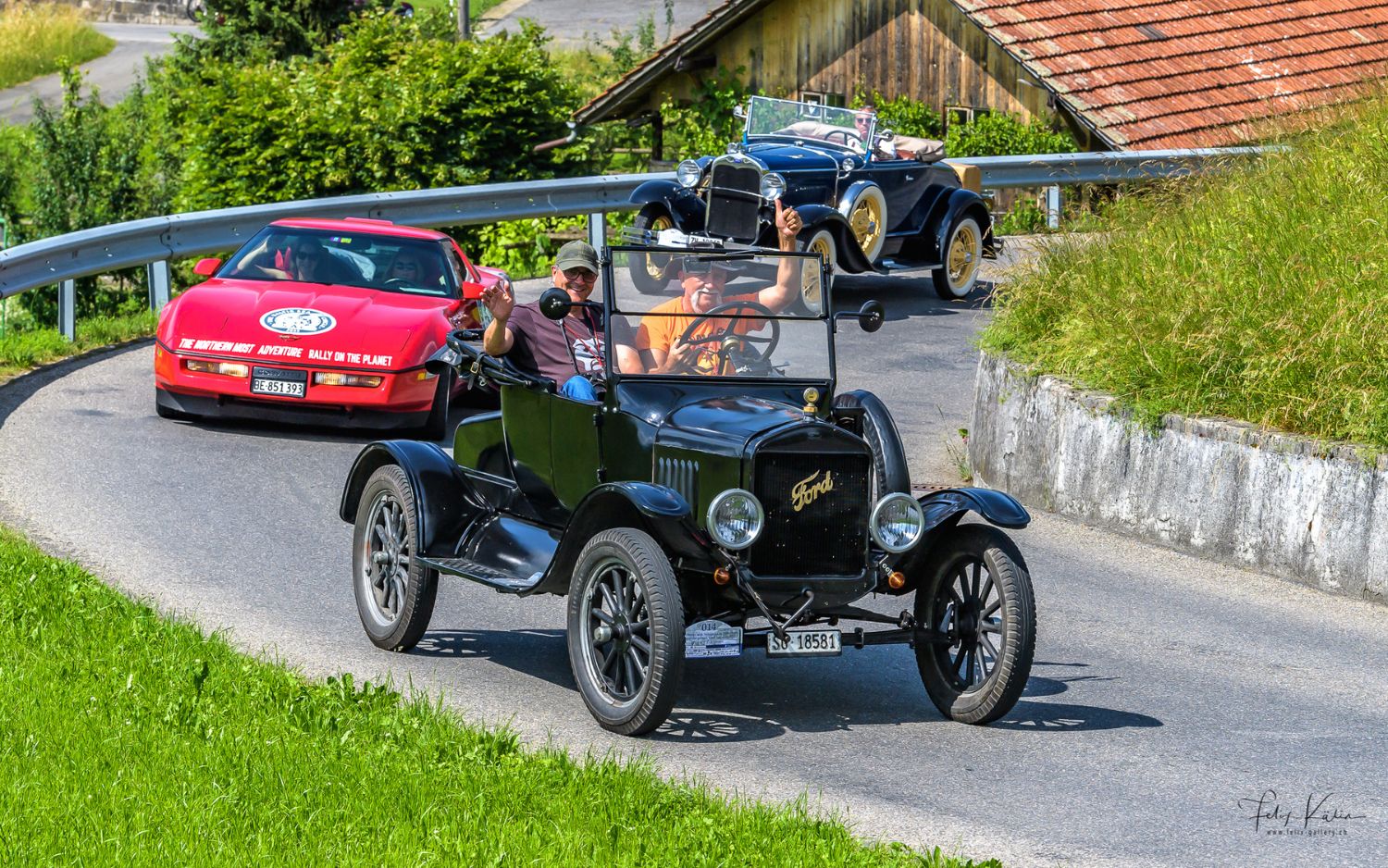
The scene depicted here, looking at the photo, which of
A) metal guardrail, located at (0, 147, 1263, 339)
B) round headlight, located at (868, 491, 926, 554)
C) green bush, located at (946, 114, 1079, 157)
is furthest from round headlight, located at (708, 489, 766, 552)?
green bush, located at (946, 114, 1079, 157)

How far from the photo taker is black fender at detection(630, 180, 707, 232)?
701 inches

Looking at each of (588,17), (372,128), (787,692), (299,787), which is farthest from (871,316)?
(588,17)

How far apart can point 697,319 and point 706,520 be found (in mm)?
1166

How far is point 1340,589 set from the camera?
9.46m

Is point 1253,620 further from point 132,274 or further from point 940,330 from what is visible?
point 132,274

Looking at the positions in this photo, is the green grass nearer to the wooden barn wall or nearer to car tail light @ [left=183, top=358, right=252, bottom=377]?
car tail light @ [left=183, top=358, right=252, bottom=377]

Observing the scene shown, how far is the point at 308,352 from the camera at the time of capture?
481 inches

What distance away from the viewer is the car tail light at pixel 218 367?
12.3 metres

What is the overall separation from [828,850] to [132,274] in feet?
85.0

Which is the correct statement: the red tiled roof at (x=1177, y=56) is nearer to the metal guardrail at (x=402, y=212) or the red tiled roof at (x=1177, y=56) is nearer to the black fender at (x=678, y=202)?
the metal guardrail at (x=402, y=212)

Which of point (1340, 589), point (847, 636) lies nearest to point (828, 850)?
point (847, 636)

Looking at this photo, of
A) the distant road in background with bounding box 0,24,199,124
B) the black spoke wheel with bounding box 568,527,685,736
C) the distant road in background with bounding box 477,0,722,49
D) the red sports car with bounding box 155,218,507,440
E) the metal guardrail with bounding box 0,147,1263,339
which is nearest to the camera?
the black spoke wheel with bounding box 568,527,685,736

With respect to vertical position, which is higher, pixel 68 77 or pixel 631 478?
pixel 68 77

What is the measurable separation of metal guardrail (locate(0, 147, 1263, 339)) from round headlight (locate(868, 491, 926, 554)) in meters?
7.53
